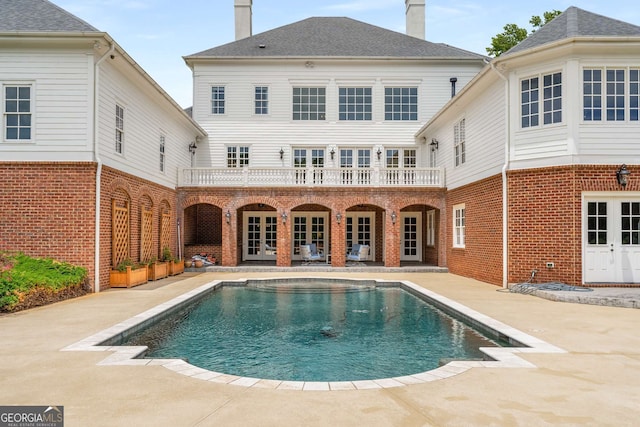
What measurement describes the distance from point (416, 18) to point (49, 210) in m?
20.6

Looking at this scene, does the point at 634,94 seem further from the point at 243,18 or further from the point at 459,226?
the point at 243,18

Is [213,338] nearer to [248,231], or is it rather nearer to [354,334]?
[354,334]

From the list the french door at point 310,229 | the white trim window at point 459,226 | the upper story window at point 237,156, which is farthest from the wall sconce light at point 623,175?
the upper story window at point 237,156

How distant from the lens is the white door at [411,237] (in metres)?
21.2

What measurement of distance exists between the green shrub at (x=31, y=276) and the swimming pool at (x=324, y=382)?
2.63 meters

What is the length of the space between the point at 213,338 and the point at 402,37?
793 inches

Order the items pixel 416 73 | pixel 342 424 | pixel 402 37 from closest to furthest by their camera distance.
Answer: pixel 342 424 → pixel 416 73 → pixel 402 37

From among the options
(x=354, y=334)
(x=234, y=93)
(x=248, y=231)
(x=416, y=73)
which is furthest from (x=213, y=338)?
(x=416, y=73)

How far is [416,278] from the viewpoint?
15.3 m

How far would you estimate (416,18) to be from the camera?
78.7 feet

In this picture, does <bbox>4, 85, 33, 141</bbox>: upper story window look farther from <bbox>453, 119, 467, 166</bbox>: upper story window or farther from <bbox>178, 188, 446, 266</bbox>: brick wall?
<bbox>453, 119, 467, 166</bbox>: upper story window

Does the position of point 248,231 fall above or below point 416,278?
above

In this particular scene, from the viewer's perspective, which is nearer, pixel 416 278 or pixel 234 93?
pixel 416 278

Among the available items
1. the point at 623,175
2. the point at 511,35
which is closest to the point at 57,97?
the point at 623,175
